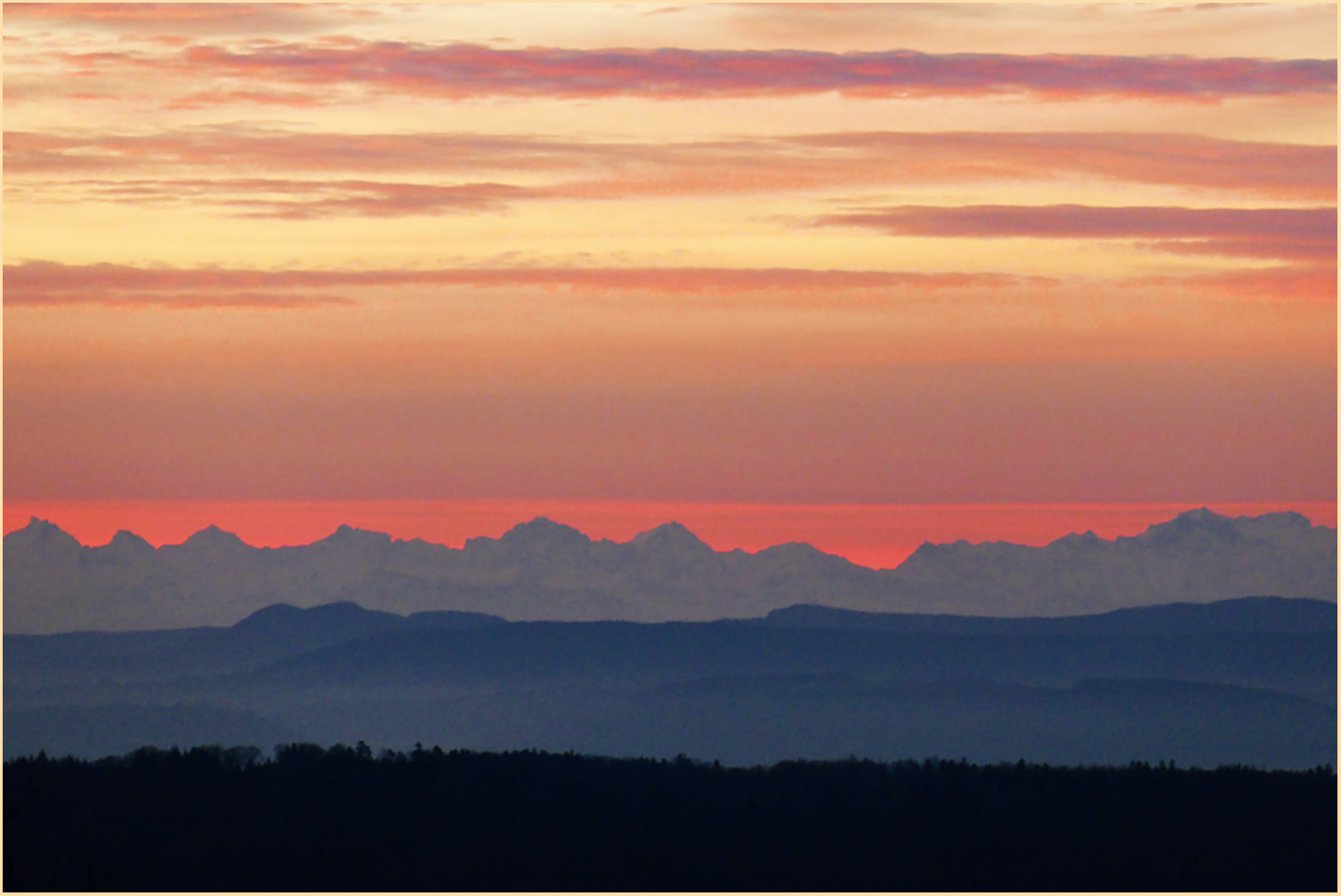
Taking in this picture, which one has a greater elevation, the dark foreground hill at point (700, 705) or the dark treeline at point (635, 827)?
the dark foreground hill at point (700, 705)

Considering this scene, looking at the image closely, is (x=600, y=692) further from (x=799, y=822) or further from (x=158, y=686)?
(x=799, y=822)

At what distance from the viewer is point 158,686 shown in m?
167

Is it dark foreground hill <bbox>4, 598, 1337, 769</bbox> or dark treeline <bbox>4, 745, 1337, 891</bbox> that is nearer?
dark treeline <bbox>4, 745, 1337, 891</bbox>

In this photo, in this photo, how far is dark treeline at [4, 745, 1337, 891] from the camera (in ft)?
218

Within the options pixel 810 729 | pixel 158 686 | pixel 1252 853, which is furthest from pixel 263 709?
pixel 1252 853

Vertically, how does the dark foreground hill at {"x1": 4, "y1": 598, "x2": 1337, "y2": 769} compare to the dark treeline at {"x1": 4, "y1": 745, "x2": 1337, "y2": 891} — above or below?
above

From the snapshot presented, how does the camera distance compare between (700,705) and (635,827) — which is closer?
(635,827)

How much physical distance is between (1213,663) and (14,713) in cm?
13449

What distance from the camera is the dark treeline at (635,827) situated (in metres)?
66.5

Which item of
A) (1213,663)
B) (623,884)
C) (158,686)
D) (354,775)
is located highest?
(1213,663)

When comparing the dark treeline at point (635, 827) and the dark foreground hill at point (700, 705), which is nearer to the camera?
the dark treeline at point (635, 827)

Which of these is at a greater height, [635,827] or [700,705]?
[700,705]

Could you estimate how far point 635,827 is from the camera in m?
73.6

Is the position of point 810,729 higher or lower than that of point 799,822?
higher
